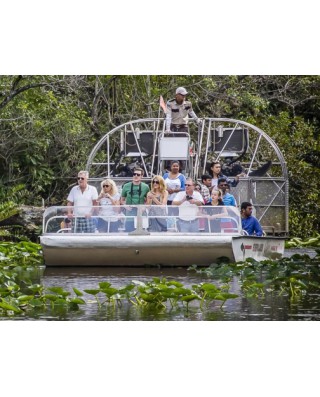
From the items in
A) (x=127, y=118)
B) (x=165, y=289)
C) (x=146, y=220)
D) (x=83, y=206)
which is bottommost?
(x=165, y=289)

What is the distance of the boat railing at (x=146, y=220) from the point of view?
13.9 m

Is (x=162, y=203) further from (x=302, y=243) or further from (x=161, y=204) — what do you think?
(x=302, y=243)

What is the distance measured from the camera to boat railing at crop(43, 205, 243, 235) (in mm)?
13906

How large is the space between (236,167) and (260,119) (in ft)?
23.0

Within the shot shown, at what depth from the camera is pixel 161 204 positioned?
14195 millimetres

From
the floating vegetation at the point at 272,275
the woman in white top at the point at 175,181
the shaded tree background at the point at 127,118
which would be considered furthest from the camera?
the shaded tree background at the point at 127,118

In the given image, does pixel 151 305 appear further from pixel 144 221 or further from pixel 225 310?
pixel 144 221

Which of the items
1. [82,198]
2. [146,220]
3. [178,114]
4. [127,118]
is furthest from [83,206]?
[127,118]

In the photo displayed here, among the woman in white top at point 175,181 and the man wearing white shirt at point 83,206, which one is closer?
the man wearing white shirt at point 83,206

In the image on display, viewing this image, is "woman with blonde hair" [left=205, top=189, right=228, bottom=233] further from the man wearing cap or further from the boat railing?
the man wearing cap

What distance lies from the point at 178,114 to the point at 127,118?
7666mm

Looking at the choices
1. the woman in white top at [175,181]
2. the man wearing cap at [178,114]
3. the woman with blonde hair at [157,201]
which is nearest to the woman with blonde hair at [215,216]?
the woman with blonde hair at [157,201]

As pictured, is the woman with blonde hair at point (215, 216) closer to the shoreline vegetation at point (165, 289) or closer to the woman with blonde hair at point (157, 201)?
the shoreline vegetation at point (165, 289)

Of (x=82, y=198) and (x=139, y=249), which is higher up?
(x=82, y=198)
